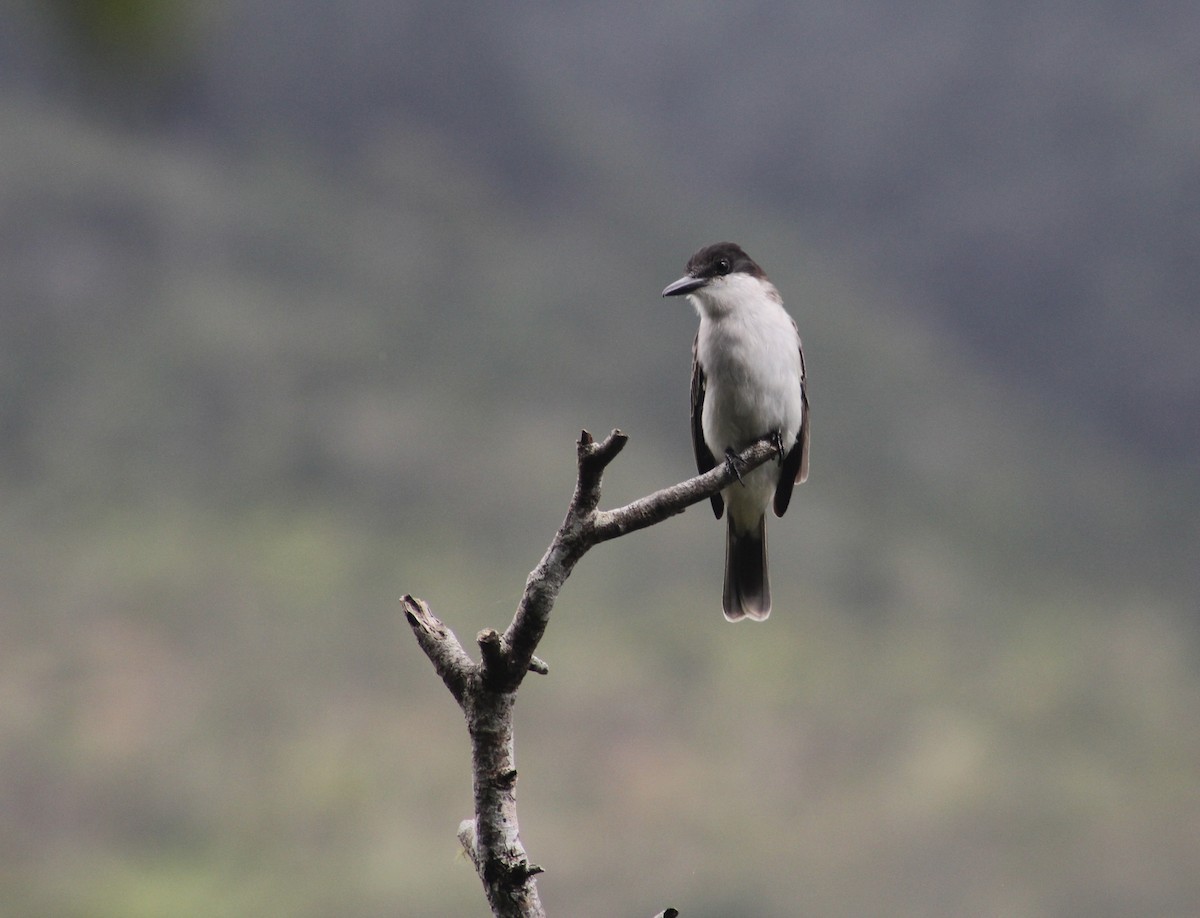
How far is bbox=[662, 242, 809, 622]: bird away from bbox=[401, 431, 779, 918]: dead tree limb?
1853mm

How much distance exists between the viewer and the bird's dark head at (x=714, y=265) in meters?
3.76

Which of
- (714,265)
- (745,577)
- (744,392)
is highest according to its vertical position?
(714,265)

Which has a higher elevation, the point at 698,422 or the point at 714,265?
the point at 714,265

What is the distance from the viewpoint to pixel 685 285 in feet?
12.0

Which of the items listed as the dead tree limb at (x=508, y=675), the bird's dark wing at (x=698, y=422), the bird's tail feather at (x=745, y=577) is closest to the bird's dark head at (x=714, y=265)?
the bird's dark wing at (x=698, y=422)

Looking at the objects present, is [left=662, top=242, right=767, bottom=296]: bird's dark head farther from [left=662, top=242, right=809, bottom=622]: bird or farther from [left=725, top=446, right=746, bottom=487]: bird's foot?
[left=725, top=446, right=746, bottom=487]: bird's foot

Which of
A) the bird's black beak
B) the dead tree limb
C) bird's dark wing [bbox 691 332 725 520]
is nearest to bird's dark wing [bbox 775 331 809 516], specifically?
bird's dark wing [bbox 691 332 725 520]

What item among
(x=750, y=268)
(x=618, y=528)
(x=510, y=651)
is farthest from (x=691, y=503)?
(x=750, y=268)

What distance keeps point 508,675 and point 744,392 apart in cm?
203

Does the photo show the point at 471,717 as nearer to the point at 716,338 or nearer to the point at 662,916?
the point at 662,916

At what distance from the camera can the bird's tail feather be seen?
400 centimetres

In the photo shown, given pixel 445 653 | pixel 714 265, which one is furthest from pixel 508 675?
pixel 714 265

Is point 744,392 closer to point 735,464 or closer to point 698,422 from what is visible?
point 698,422

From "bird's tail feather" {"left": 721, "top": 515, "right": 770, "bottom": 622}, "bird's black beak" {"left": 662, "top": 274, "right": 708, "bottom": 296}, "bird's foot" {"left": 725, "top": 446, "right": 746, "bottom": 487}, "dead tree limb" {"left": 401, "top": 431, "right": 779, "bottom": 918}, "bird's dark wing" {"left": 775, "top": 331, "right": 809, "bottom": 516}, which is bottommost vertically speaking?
"dead tree limb" {"left": 401, "top": 431, "right": 779, "bottom": 918}
